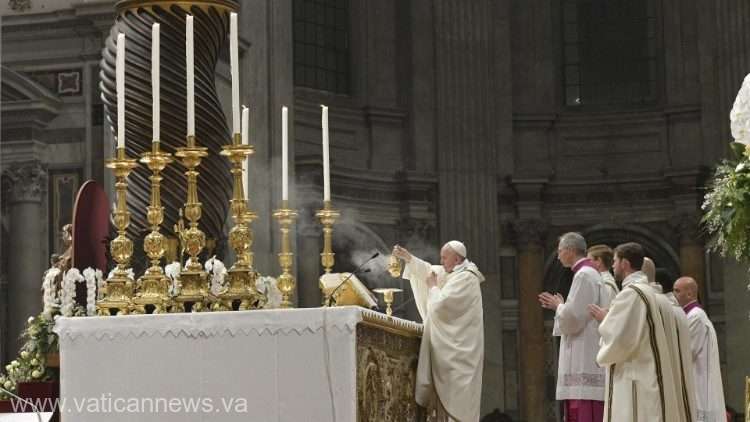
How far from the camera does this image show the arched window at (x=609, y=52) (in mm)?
22312

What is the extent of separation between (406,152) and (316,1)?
2.47m

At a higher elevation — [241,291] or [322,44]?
[322,44]

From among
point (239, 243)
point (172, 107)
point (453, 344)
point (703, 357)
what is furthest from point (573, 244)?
point (239, 243)

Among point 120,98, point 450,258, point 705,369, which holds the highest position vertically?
point 120,98

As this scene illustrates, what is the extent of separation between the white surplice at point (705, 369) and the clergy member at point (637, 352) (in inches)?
100.0

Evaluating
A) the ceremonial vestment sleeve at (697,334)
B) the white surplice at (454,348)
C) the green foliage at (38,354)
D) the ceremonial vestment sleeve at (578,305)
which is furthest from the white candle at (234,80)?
the ceremonial vestment sleeve at (697,334)

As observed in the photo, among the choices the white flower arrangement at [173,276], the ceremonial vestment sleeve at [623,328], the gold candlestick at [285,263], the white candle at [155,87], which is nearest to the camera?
the white candle at [155,87]

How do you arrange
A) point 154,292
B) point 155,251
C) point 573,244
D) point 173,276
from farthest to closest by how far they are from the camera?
point 573,244 → point 173,276 → point 154,292 → point 155,251

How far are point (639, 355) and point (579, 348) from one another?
3.56ft

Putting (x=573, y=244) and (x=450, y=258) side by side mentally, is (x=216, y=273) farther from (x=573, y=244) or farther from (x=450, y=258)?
(x=573, y=244)

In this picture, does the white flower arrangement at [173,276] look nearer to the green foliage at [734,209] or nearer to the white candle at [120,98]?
the white candle at [120,98]

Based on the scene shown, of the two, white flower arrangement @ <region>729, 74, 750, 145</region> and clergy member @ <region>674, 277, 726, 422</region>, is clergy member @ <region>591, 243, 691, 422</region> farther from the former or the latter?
clergy member @ <region>674, 277, 726, 422</region>

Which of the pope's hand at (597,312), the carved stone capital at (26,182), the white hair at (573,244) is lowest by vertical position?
the pope's hand at (597,312)

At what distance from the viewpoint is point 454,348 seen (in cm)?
917
